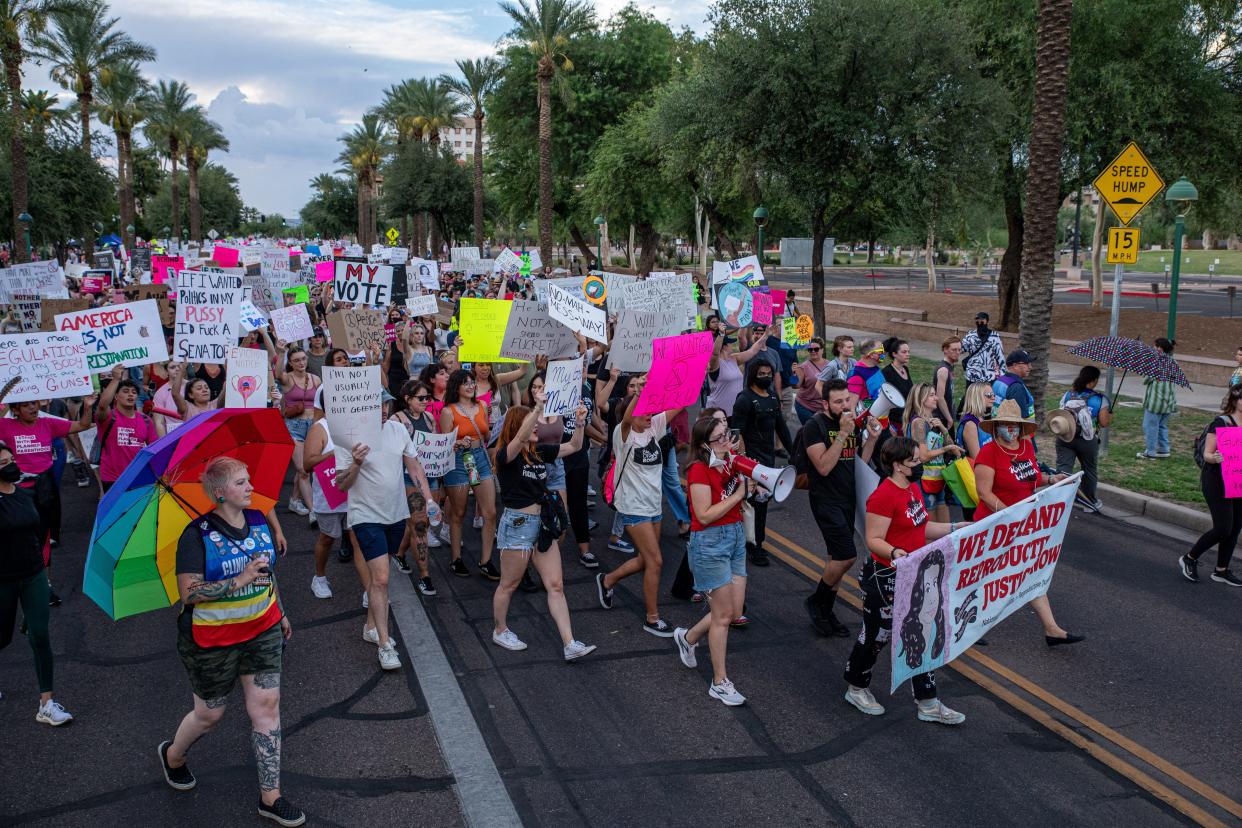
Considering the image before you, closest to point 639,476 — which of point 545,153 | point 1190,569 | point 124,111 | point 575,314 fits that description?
point 575,314

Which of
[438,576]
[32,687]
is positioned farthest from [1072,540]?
[32,687]

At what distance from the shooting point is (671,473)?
28.6 ft

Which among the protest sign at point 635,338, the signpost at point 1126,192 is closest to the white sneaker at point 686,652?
the protest sign at point 635,338

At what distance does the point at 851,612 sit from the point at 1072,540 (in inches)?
133

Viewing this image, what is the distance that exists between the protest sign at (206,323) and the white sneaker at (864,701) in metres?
7.66

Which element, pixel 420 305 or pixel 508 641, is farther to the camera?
pixel 420 305

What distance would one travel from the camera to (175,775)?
4.95 metres

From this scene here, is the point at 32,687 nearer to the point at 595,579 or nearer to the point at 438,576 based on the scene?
the point at 438,576

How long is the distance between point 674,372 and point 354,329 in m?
5.69

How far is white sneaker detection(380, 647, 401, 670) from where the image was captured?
20.9ft

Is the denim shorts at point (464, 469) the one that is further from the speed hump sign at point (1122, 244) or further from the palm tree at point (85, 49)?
the palm tree at point (85, 49)

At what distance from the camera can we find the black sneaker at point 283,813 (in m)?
4.63

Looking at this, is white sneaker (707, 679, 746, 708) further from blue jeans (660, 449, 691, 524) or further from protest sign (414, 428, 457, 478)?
protest sign (414, 428, 457, 478)

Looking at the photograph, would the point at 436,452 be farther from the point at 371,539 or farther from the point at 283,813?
the point at 283,813
